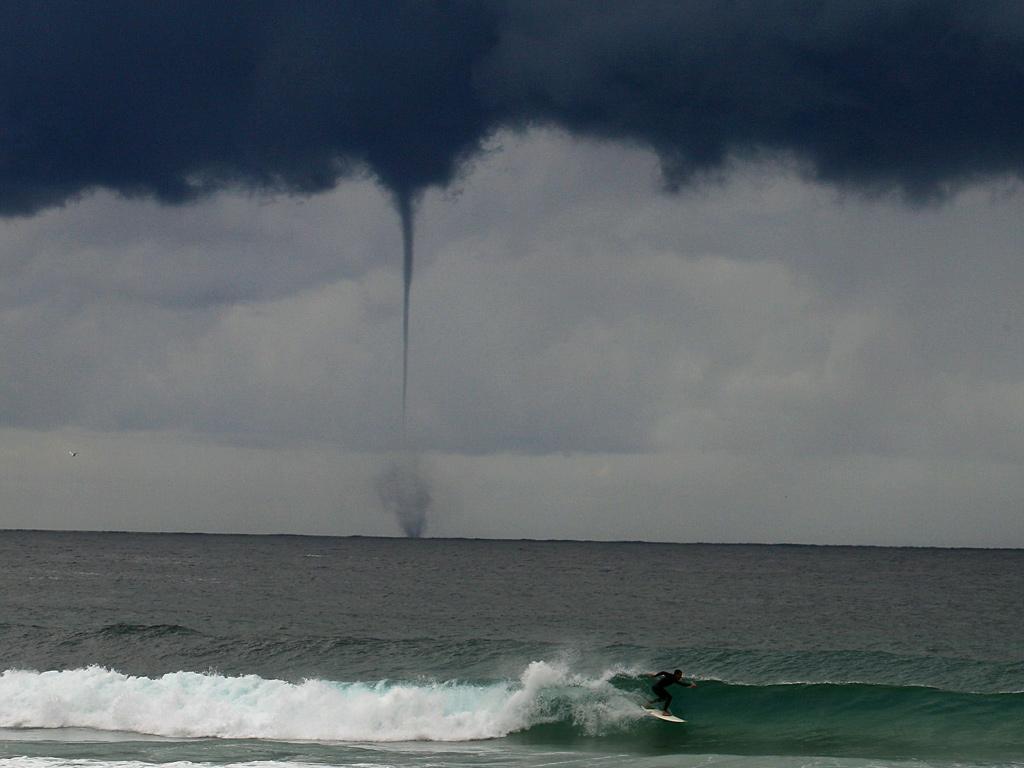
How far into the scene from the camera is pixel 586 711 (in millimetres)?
33094

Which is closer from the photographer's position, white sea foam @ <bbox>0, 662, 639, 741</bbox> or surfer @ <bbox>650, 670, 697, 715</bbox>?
white sea foam @ <bbox>0, 662, 639, 741</bbox>

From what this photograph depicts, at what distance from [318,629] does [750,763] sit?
37.5 metres

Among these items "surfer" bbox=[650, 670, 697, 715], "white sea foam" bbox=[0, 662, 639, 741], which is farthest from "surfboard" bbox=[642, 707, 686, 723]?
"white sea foam" bbox=[0, 662, 639, 741]

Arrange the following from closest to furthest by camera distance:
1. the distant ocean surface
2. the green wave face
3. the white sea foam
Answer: the distant ocean surface, the green wave face, the white sea foam

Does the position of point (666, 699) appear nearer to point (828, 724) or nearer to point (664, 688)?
point (664, 688)

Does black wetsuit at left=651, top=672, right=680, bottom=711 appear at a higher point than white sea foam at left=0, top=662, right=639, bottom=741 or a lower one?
higher

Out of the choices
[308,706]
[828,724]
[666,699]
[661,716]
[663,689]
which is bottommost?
[828,724]

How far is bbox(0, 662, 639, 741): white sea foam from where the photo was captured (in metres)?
31.6

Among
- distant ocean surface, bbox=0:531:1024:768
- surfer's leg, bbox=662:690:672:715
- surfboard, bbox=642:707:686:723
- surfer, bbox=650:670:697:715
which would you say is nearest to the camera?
distant ocean surface, bbox=0:531:1024:768

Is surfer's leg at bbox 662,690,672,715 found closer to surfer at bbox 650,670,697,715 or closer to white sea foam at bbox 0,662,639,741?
surfer at bbox 650,670,697,715

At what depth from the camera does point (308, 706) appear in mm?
32500

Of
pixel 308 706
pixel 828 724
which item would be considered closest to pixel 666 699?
pixel 828 724

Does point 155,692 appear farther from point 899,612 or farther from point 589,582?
point 589,582

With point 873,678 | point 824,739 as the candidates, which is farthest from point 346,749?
point 873,678
